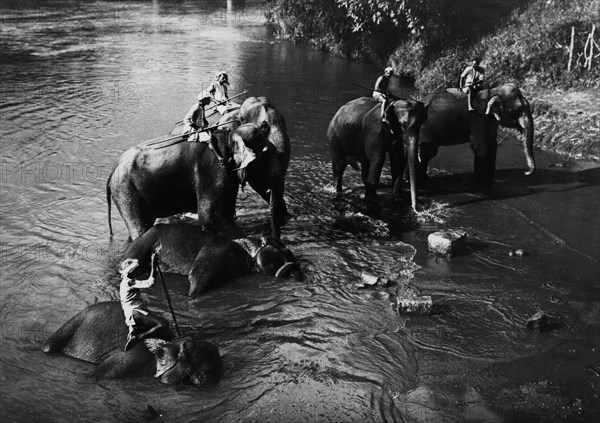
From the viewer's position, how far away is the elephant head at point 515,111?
16.2 meters

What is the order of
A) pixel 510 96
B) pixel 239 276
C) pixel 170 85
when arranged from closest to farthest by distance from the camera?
1. pixel 239 276
2. pixel 510 96
3. pixel 170 85

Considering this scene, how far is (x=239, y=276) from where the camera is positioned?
1160 centimetres

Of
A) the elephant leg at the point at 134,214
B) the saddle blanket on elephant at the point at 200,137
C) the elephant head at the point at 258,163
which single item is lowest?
the elephant leg at the point at 134,214

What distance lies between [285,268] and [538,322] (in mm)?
3937

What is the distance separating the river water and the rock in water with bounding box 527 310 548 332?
0.41 feet

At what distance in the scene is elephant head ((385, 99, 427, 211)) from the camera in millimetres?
14648

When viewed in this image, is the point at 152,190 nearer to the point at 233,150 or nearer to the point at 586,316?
the point at 233,150

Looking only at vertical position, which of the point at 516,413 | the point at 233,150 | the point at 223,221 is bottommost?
the point at 516,413

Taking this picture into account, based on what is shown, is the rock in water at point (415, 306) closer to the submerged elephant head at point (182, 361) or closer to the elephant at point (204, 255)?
the elephant at point (204, 255)

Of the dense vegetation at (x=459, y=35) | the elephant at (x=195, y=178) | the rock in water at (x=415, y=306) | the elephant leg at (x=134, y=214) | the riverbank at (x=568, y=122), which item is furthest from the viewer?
the dense vegetation at (x=459, y=35)

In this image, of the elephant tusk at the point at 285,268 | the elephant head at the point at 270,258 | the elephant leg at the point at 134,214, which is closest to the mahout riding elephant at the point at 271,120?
the elephant head at the point at 270,258

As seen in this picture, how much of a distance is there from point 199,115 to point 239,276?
3161mm

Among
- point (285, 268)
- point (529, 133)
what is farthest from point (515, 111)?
point (285, 268)

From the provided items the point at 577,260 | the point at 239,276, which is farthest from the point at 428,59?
the point at 239,276
